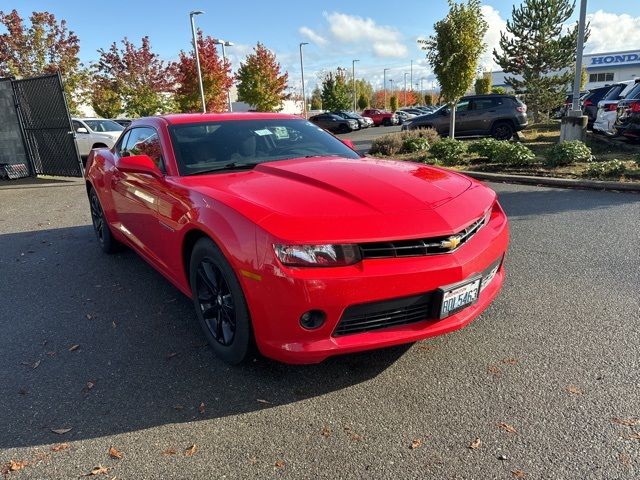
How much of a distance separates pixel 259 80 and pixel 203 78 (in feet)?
15.3

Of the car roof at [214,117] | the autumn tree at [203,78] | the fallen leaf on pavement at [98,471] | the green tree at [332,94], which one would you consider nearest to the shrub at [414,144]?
the car roof at [214,117]

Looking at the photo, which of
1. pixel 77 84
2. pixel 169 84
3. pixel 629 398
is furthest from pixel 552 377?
pixel 169 84

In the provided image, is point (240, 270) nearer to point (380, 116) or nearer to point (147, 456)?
point (147, 456)

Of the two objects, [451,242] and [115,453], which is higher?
[451,242]

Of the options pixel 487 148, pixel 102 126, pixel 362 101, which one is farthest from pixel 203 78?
pixel 362 101

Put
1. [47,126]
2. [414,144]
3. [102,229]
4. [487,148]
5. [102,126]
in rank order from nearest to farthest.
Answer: [102,229], [487,148], [47,126], [414,144], [102,126]

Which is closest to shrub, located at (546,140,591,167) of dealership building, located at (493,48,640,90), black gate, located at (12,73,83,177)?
black gate, located at (12,73,83,177)

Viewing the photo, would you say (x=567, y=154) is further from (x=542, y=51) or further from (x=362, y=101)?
(x=362, y=101)

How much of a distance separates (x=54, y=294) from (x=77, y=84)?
2383 cm

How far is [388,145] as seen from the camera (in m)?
12.6

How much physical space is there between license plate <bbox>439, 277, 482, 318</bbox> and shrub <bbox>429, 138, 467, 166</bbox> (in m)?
8.53

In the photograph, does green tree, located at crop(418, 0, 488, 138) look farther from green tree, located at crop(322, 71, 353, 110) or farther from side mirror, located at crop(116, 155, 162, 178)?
green tree, located at crop(322, 71, 353, 110)

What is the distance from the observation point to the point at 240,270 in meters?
2.42

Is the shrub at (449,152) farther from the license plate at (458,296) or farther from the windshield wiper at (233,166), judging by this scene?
the license plate at (458,296)
